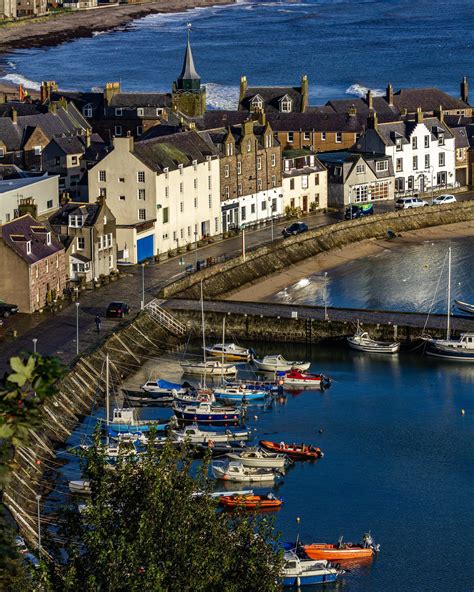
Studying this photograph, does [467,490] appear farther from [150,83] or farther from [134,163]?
[150,83]

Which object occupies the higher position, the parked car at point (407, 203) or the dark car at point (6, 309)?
the parked car at point (407, 203)

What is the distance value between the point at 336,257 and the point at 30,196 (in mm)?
17036

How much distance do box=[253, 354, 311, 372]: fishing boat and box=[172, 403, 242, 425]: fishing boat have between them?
6.32m

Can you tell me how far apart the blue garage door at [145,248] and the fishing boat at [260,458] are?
2748 cm

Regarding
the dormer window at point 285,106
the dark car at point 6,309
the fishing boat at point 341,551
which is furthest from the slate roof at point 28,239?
the dormer window at point 285,106

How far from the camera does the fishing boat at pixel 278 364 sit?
6562cm

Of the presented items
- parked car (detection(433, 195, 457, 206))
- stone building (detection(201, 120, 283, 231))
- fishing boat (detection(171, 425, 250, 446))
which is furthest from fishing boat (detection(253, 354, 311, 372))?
parked car (detection(433, 195, 457, 206))

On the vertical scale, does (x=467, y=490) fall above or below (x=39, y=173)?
below

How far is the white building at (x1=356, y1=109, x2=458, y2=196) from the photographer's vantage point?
333 ft

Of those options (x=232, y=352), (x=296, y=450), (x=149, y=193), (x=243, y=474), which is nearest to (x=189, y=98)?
(x=149, y=193)

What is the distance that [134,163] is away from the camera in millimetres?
81438

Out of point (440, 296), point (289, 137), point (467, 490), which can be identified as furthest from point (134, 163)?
point (467, 490)

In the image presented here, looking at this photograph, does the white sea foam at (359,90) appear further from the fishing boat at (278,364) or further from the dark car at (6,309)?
the fishing boat at (278,364)

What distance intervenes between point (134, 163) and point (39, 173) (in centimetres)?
967
